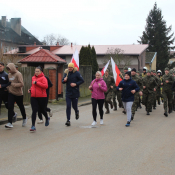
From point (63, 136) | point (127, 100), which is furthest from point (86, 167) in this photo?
point (127, 100)

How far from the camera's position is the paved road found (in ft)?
15.5

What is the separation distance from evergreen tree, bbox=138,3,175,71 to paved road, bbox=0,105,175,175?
180ft

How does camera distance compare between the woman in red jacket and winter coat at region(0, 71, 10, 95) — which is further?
winter coat at region(0, 71, 10, 95)

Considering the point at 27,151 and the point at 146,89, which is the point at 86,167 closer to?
the point at 27,151

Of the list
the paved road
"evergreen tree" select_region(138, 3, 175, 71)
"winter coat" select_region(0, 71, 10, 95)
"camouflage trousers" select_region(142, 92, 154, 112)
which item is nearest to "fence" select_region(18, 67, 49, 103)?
the paved road

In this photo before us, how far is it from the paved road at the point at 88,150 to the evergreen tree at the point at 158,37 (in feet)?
180

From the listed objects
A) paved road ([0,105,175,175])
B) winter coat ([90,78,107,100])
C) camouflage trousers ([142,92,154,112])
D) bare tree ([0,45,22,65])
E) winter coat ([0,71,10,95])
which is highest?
bare tree ([0,45,22,65])

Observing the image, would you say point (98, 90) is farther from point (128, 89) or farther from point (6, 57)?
point (6, 57)

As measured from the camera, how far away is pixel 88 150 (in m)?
5.91

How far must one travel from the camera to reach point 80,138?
705 cm

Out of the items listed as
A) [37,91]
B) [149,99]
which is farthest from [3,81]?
[149,99]

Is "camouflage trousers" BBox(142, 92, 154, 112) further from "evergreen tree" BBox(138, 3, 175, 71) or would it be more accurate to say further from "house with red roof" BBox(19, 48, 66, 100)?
"evergreen tree" BBox(138, 3, 175, 71)

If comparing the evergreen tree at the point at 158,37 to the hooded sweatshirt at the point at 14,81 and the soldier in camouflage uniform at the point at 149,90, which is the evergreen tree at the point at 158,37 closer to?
the soldier in camouflage uniform at the point at 149,90

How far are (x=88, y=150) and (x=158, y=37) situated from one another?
195 ft
